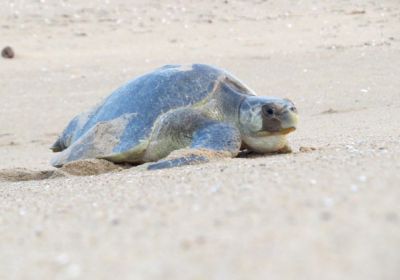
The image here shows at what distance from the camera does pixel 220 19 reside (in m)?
12.3

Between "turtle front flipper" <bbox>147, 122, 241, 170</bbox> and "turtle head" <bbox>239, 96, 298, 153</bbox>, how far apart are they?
0.10m

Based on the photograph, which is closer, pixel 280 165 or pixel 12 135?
pixel 280 165

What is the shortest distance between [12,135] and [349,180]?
5383 millimetres

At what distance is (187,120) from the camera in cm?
462

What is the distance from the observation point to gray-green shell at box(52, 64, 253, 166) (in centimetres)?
466

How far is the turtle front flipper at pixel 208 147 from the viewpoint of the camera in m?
4.15

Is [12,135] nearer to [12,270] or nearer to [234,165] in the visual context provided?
[234,165]

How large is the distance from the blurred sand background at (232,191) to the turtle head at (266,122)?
6.6 inches

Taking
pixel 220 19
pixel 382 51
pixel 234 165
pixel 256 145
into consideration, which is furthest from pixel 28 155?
pixel 220 19

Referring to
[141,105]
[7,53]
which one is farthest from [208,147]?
[7,53]

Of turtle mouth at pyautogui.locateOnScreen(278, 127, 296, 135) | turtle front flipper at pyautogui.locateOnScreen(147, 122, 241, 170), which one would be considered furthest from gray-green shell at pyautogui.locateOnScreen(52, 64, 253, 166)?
turtle mouth at pyautogui.locateOnScreen(278, 127, 296, 135)

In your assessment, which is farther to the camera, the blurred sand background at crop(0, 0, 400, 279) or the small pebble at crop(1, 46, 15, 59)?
the small pebble at crop(1, 46, 15, 59)

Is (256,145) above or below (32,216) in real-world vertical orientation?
below

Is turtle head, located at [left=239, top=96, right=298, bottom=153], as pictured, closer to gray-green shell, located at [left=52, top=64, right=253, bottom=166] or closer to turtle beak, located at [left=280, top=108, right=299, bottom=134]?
turtle beak, located at [left=280, top=108, right=299, bottom=134]
